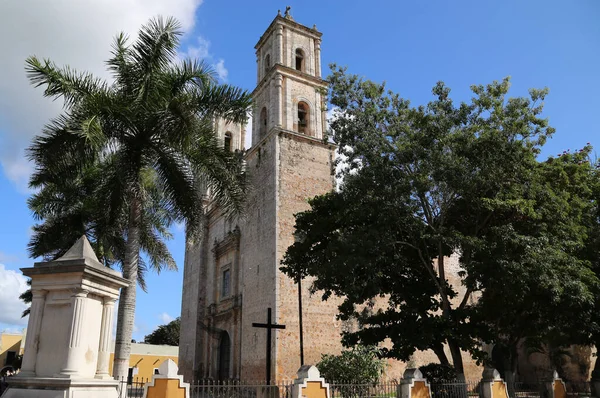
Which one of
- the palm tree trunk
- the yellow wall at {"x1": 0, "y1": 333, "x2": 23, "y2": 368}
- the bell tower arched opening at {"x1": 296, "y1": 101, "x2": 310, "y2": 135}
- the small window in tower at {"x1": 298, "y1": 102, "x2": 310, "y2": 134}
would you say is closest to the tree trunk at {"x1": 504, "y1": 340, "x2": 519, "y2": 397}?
the palm tree trunk

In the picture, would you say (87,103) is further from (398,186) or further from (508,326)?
(508,326)

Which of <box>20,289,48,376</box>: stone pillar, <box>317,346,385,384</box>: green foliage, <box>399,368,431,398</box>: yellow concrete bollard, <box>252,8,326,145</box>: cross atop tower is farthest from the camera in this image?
<box>252,8,326,145</box>: cross atop tower

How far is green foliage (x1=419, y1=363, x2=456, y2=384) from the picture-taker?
11773mm

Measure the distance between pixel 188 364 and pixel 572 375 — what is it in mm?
17978

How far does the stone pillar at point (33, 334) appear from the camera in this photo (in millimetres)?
5219

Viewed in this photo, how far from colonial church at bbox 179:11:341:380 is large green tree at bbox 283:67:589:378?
5.43 m

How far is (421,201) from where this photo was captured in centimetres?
1180

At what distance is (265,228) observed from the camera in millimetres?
19312

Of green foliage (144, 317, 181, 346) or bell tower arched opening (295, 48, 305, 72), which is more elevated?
bell tower arched opening (295, 48, 305, 72)

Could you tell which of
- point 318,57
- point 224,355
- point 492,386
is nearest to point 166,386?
point 492,386

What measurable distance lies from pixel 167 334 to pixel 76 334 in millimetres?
45420

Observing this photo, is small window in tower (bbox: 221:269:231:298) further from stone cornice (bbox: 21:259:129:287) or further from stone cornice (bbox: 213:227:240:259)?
stone cornice (bbox: 21:259:129:287)

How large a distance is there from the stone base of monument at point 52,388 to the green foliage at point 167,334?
144 feet

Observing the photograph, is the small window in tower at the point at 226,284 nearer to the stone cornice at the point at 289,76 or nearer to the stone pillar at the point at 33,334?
the stone cornice at the point at 289,76
